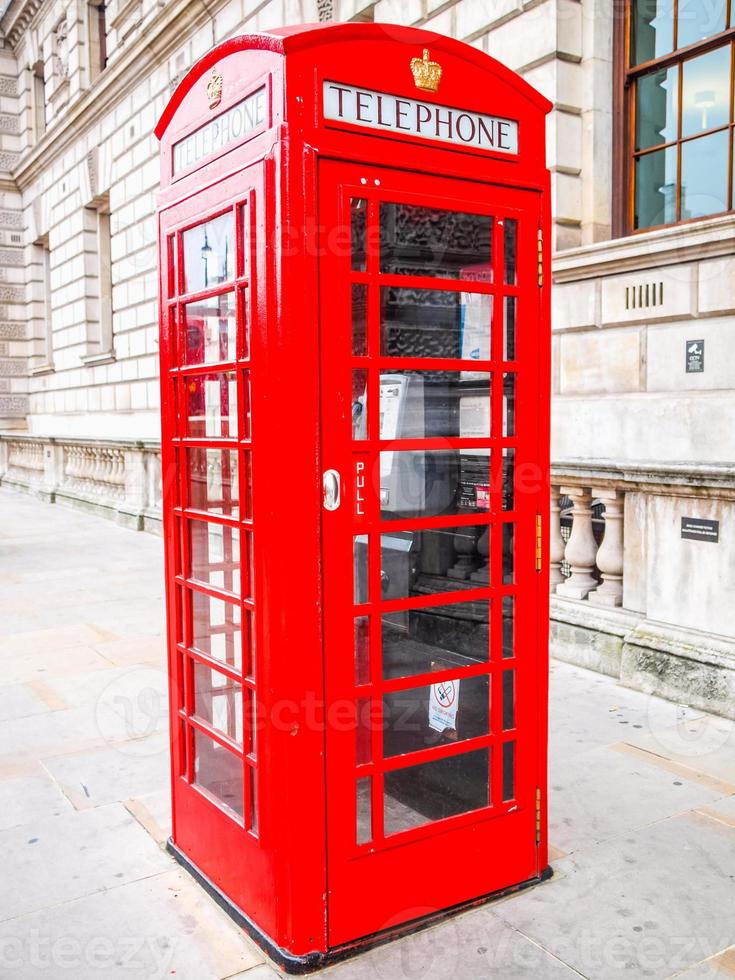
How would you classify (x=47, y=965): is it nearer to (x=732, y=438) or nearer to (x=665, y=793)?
(x=665, y=793)

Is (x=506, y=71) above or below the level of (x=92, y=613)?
above

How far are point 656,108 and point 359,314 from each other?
5.12 m

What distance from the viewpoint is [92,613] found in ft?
23.7

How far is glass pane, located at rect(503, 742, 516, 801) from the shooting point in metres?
2.92

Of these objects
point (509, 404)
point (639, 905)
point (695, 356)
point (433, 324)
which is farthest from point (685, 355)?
point (639, 905)

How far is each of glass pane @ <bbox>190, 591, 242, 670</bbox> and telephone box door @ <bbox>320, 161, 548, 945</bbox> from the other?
42cm

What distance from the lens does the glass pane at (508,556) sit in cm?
284

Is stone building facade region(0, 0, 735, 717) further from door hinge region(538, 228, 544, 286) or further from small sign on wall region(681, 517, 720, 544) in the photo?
door hinge region(538, 228, 544, 286)

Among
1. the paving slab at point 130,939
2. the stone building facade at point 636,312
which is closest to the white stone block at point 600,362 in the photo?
the stone building facade at point 636,312

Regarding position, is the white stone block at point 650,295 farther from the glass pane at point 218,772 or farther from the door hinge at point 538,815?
the glass pane at point 218,772

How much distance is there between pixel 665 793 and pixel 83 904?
2291mm

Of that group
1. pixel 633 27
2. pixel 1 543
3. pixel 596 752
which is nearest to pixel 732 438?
pixel 596 752

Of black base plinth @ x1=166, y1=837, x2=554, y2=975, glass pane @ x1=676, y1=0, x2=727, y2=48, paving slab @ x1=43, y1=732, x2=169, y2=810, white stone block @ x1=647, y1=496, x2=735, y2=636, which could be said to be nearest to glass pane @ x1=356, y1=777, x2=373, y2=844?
black base plinth @ x1=166, y1=837, x2=554, y2=975

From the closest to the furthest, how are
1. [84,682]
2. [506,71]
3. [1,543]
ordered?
[506,71] → [84,682] → [1,543]
